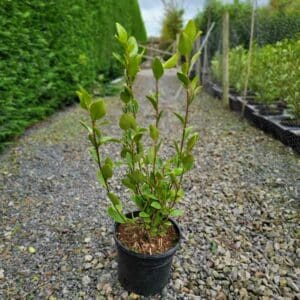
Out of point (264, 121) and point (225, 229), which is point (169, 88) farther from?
point (225, 229)

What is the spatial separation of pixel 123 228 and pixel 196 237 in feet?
1.76

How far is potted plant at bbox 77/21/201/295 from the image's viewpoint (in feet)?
4.08

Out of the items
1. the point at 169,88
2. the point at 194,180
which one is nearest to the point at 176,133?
the point at 194,180

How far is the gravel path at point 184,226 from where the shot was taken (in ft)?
5.09

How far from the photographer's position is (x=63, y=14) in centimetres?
434

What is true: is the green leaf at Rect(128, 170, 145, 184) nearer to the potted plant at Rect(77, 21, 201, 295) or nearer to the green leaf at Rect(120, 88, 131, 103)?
the potted plant at Rect(77, 21, 201, 295)

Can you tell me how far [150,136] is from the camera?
1.33 m

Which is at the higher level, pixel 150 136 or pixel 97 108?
pixel 97 108

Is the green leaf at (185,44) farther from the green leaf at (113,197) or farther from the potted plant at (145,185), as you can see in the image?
the green leaf at (113,197)

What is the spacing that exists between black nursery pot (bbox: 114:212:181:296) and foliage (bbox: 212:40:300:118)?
247 cm

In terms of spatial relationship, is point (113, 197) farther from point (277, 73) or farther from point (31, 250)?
point (277, 73)

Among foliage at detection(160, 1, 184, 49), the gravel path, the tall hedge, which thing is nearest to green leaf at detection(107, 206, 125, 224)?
the gravel path

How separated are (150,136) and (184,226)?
2.92 ft

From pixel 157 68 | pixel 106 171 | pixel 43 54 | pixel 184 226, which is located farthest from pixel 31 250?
pixel 43 54
